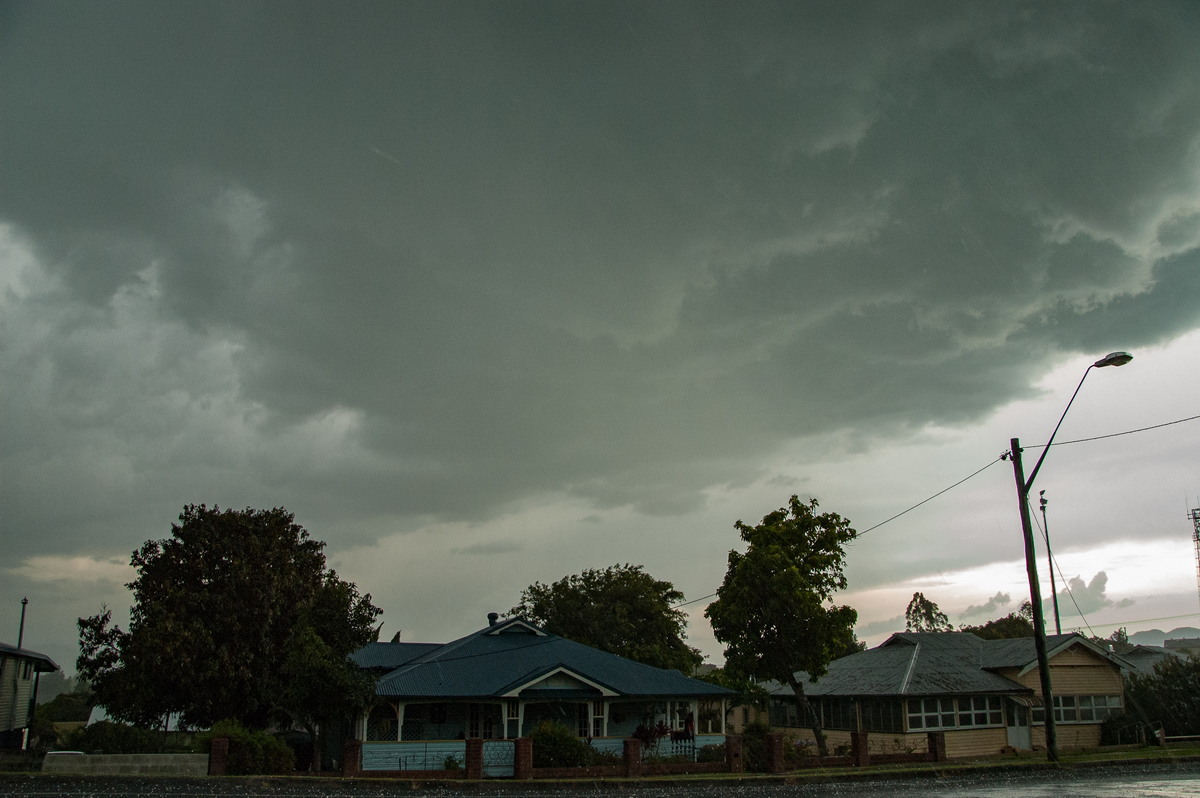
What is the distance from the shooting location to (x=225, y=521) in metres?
35.5

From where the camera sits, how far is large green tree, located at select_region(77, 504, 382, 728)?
32531 mm

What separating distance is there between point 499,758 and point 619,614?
33.8m

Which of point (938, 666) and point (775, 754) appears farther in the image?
point (938, 666)

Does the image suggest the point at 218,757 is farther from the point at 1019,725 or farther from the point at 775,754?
the point at 1019,725

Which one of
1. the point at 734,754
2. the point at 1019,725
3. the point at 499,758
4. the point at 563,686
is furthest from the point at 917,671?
the point at 499,758

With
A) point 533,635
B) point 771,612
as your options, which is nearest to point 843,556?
point 771,612

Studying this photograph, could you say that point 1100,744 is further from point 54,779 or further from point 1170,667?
point 54,779

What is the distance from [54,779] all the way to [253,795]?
A: 22.8 ft

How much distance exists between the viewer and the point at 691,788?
25375mm

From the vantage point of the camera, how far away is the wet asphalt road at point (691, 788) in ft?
69.2

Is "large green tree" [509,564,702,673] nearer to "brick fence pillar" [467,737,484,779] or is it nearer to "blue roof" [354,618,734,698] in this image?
"blue roof" [354,618,734,698]

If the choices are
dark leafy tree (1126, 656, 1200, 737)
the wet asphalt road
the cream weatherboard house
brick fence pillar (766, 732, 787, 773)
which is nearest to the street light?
the wet asphalt road

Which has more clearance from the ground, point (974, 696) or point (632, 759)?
point (974, 696)

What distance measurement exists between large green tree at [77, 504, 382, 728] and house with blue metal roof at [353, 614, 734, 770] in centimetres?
261
